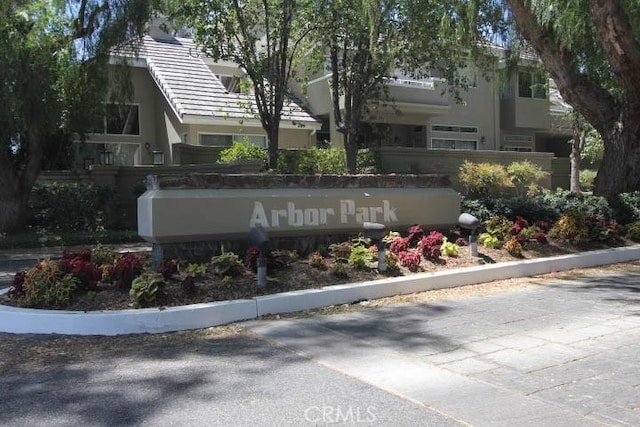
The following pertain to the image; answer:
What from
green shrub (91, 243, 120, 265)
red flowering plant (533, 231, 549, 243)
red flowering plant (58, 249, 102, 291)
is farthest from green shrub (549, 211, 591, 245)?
red flowering plant (58, 249, 102, 291)

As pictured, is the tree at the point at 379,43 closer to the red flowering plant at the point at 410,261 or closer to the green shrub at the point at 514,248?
the green shrub at the point at 514,248

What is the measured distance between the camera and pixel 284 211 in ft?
29.8

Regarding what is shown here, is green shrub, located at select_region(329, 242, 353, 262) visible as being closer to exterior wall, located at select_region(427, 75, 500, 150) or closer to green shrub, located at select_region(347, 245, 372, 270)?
green shrub, located at select_region(347, 245, 372, 270)

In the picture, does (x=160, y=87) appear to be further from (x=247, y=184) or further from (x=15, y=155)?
(x=247, y=184)

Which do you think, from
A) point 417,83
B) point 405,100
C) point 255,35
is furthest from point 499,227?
point 417,83

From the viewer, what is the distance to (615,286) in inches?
351

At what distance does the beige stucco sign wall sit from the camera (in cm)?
808

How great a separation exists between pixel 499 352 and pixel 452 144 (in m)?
22.6

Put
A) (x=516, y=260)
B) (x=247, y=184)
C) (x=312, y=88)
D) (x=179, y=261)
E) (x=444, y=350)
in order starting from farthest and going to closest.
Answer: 1. (x=312, y=88)
2. (x=516, y=260)
3. (x=247, y=184)
4. (x=179, y=261)
5. (x=444, y=350)

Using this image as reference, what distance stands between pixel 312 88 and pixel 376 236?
17.5m

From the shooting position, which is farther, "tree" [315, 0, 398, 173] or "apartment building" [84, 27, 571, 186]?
"apartment building" [84, 27, 571, 186]

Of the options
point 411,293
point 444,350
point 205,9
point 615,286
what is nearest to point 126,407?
point 444,350

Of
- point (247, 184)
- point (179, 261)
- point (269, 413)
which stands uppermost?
point (247, 184)

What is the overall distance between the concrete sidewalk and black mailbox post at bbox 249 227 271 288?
0.83m
